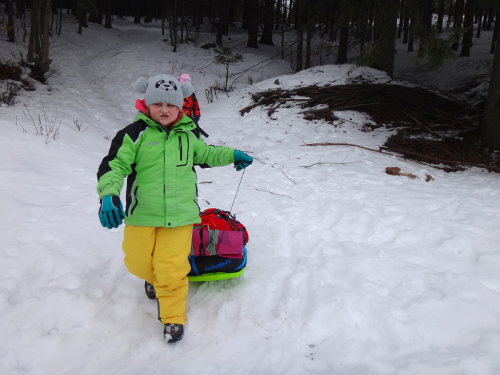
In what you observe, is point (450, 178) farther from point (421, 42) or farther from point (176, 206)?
point (176, 206)

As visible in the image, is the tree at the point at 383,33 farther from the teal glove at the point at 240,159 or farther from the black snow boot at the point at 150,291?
the black snow boot at the point at 150,291

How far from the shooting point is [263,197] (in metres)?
4.73

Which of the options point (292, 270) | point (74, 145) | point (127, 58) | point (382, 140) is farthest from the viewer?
point (127, 58)

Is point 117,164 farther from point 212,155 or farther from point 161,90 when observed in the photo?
point 212,155

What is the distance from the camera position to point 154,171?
7.72ft

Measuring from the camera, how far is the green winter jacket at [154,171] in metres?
2.30

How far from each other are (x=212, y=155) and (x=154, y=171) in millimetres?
499

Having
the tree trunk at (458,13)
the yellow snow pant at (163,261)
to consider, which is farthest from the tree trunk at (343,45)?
the yellow snow pant at (163,261)

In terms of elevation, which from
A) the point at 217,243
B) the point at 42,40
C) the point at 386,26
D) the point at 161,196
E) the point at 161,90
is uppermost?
the point at 386,26

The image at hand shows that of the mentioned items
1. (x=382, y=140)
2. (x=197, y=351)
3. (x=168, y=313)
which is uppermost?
(x=382, y=140)

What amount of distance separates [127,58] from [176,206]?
55.3 ft

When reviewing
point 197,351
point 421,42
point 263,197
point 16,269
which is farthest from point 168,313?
point 421,42

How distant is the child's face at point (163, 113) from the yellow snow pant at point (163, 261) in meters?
0.78

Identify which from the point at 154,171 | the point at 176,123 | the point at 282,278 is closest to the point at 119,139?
the point at 154,171
